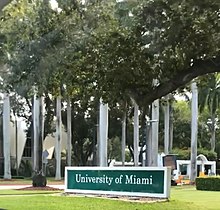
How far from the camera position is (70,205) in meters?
18.8

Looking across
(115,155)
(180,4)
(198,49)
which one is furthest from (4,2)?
(115,155)

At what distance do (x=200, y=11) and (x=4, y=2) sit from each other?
183 inches

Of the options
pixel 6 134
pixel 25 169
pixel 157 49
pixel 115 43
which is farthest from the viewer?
pixel 25 169

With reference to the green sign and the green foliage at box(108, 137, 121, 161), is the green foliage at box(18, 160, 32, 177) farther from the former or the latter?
the green sign

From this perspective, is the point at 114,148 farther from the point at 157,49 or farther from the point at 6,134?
the point at 157,49

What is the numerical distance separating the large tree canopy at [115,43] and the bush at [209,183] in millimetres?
19734

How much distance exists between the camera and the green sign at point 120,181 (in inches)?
848

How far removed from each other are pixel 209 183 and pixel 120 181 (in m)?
13.6

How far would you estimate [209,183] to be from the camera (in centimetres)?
3519

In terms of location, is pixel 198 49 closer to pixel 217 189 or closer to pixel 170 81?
pixel 170 81

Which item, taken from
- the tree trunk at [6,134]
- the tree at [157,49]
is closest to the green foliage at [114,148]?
the tree trunk at [6,134]

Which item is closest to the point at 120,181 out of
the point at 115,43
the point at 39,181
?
the point at 115,43

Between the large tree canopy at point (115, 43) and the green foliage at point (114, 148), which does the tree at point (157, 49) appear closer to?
the large tree canopy at point (115, 43)

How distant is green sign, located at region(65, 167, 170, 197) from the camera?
21.5 metres
